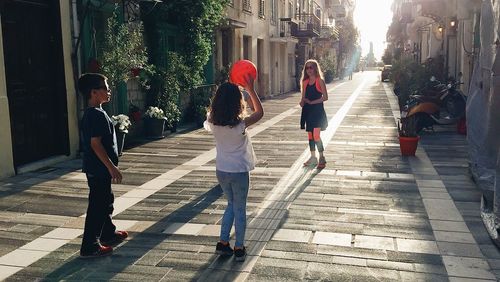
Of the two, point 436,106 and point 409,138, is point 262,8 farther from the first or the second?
point 409,138

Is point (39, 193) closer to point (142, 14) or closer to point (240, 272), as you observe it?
point (240, 272)

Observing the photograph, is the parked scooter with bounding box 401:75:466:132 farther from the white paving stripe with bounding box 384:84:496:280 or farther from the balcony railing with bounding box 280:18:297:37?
the balcony railing with bounding box 280:18:297:37

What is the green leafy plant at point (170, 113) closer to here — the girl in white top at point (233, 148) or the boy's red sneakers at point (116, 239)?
the boy's red sneakers at point (116, 239)

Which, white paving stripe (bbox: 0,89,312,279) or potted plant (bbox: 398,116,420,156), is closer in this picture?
white paving stripe (bbox: 0,89,312,279)

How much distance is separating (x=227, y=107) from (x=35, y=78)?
5785 mm

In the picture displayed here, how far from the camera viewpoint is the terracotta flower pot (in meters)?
8.81

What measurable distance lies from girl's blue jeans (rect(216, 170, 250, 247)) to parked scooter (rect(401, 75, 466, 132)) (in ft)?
23.7

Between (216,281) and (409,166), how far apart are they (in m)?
5.10

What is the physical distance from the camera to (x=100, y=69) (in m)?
9.37

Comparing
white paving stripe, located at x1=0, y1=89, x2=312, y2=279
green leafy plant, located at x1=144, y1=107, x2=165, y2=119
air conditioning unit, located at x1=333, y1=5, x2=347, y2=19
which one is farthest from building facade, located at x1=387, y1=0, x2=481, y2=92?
air conditioning unit, located at x1=333, y1=5, x2=347, y2=19

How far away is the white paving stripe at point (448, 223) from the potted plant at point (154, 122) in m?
5.92

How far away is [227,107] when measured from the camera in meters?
4.00

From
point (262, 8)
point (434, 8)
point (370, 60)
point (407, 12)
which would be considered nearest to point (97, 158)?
point (434, 8)

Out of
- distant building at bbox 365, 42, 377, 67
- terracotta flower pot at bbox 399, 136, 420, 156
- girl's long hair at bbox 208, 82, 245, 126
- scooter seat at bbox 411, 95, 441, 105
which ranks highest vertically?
distant building at bbox 365, 42, 377, 67
